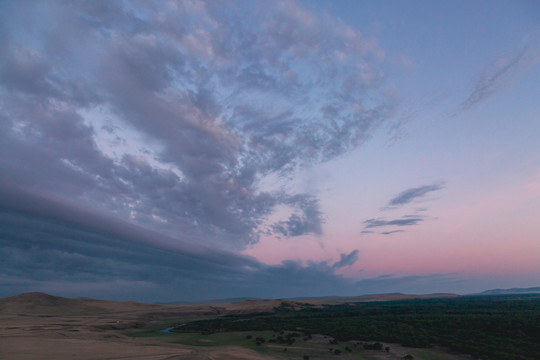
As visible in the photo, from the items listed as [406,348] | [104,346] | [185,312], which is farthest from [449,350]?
[185,312]

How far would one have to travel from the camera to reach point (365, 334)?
60.4 m

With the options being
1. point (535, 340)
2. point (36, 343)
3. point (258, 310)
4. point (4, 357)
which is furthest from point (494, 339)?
point (258, 310)

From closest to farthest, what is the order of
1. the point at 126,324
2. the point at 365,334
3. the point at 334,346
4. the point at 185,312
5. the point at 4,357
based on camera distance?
the point at 4,357
the point at 334,346
the point at 365,334
the point at 126,324
the point at 185,312

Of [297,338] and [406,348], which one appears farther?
[297,338]

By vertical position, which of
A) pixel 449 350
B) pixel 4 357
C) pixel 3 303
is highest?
pixel 3 303

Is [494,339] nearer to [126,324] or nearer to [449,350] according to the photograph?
[449,350]

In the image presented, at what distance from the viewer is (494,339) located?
1986 inches

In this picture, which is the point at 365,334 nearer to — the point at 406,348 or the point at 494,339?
the point at 406,348

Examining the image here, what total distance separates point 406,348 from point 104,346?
50.2 meters

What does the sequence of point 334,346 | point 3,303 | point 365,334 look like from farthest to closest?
point 3,303 < point 365,334 < point 334,346

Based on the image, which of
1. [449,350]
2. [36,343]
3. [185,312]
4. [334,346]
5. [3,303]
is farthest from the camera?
[185,312]

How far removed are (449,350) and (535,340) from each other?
58.9ft

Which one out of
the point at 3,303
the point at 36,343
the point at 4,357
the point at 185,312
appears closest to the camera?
the point at 4,357

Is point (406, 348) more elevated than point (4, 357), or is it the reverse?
point (4, 357)
